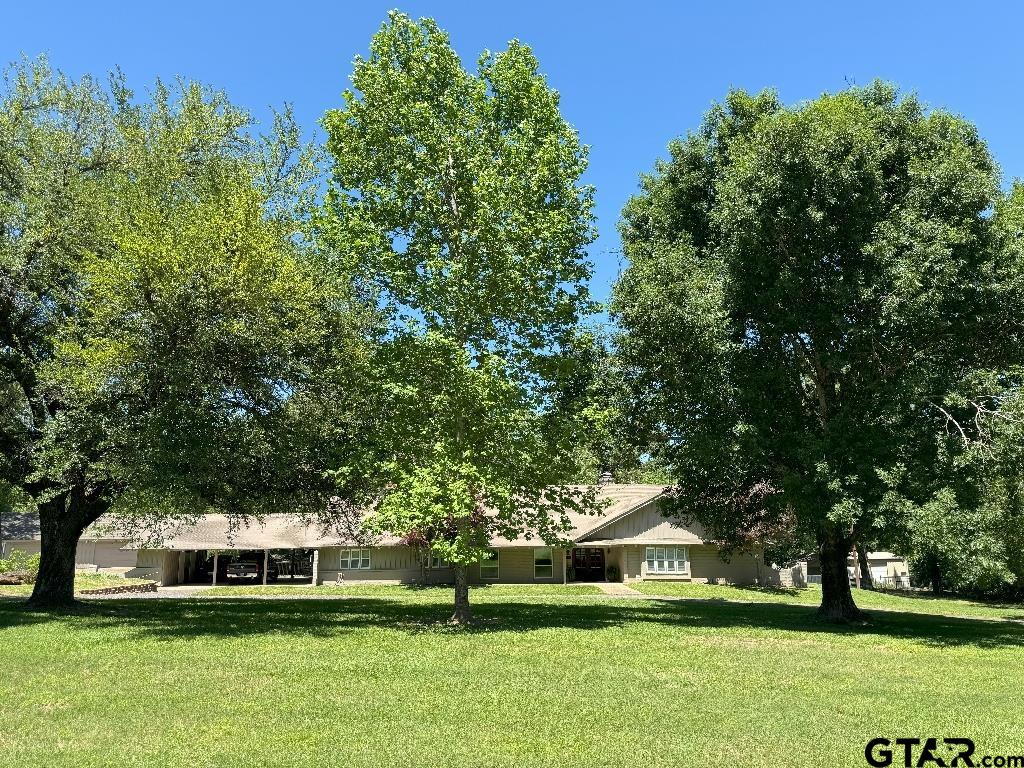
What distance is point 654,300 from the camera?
20.1 metres

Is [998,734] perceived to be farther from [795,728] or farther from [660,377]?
[660,377]

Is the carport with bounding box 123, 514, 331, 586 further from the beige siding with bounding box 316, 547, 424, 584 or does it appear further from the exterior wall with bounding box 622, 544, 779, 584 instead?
the exterior wall with bounding box 622, 544, 779, 584

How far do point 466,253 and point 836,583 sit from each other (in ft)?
48.0

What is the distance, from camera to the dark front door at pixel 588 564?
45812 millimetres

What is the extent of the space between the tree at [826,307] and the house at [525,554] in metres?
19.3

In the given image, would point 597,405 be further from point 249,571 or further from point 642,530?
point 249,571

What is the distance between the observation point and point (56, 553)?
23484mm

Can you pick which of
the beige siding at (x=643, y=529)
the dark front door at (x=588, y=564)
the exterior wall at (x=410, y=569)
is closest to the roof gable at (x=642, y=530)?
the beige siding at (x=643, y=529)

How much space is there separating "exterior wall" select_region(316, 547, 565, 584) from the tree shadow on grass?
14597 mm

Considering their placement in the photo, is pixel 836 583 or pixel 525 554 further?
pixel 525 554

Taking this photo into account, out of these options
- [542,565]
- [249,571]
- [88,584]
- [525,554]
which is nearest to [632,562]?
[542,565]

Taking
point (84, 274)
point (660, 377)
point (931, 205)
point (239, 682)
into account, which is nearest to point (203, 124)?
point (84, 274)

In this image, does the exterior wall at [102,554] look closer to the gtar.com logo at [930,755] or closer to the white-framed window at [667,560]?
the white-framed window at [667,560]

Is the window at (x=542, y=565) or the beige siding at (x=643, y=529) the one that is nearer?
the beige siding at (x=643, y=529)
